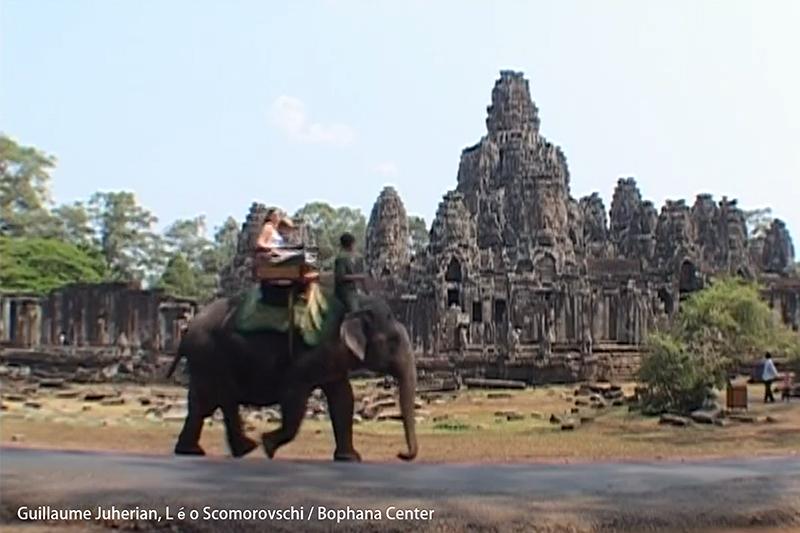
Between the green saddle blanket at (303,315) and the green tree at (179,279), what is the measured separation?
57378 millimetres

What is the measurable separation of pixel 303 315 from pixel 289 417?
96cm

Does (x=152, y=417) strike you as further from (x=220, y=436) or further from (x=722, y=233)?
(x=722, y=233)

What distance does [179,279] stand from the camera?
69250 mm

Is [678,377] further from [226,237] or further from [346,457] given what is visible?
[226,237]

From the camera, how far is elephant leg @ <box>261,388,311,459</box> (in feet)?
33.0

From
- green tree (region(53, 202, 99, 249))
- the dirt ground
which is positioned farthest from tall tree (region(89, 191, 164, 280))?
the dirt ground

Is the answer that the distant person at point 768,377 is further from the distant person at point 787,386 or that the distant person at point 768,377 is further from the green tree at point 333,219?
the green tree at point 333,219

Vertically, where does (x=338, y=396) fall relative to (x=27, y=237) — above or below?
below

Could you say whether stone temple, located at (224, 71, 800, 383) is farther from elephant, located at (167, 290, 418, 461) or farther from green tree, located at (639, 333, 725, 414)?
elephant, located at (167, 290, 418, 461)

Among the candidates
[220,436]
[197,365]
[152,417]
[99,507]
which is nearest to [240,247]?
[152,417]

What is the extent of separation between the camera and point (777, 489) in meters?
8.46

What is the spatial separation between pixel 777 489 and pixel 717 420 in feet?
37.0

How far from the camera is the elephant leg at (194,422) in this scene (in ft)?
34.9

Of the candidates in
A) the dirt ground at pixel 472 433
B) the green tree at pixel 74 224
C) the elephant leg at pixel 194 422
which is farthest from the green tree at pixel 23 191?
the elephant leg at pixel 194 422
